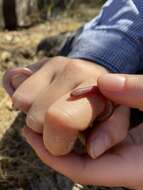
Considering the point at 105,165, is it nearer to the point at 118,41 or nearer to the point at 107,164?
the point at 107,164

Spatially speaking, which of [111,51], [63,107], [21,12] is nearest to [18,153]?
[111,51]

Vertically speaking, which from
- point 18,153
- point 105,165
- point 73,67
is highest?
point 73,67

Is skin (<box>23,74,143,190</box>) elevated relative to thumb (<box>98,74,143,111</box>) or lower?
lower

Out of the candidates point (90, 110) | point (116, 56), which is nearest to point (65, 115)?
point (90, 110)

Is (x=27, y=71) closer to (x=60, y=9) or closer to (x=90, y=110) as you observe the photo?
(x=90, y=110)

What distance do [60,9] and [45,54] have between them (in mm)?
462

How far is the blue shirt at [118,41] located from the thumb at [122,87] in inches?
8.3

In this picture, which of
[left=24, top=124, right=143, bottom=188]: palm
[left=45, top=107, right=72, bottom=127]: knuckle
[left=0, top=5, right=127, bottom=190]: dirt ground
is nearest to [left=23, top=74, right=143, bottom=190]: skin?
[left=24, top=124, right=143, bottom=188]: palm

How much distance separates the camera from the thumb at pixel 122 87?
887 millimetres

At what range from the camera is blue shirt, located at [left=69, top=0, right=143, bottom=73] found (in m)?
1.13

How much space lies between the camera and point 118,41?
1.17 m

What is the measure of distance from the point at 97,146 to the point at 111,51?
30cm

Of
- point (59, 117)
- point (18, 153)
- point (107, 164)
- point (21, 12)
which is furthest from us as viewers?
point (21, 12)

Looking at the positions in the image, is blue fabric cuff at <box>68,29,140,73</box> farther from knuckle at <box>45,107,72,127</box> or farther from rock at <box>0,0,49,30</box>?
rock at <box>0,0,49,30</box>
